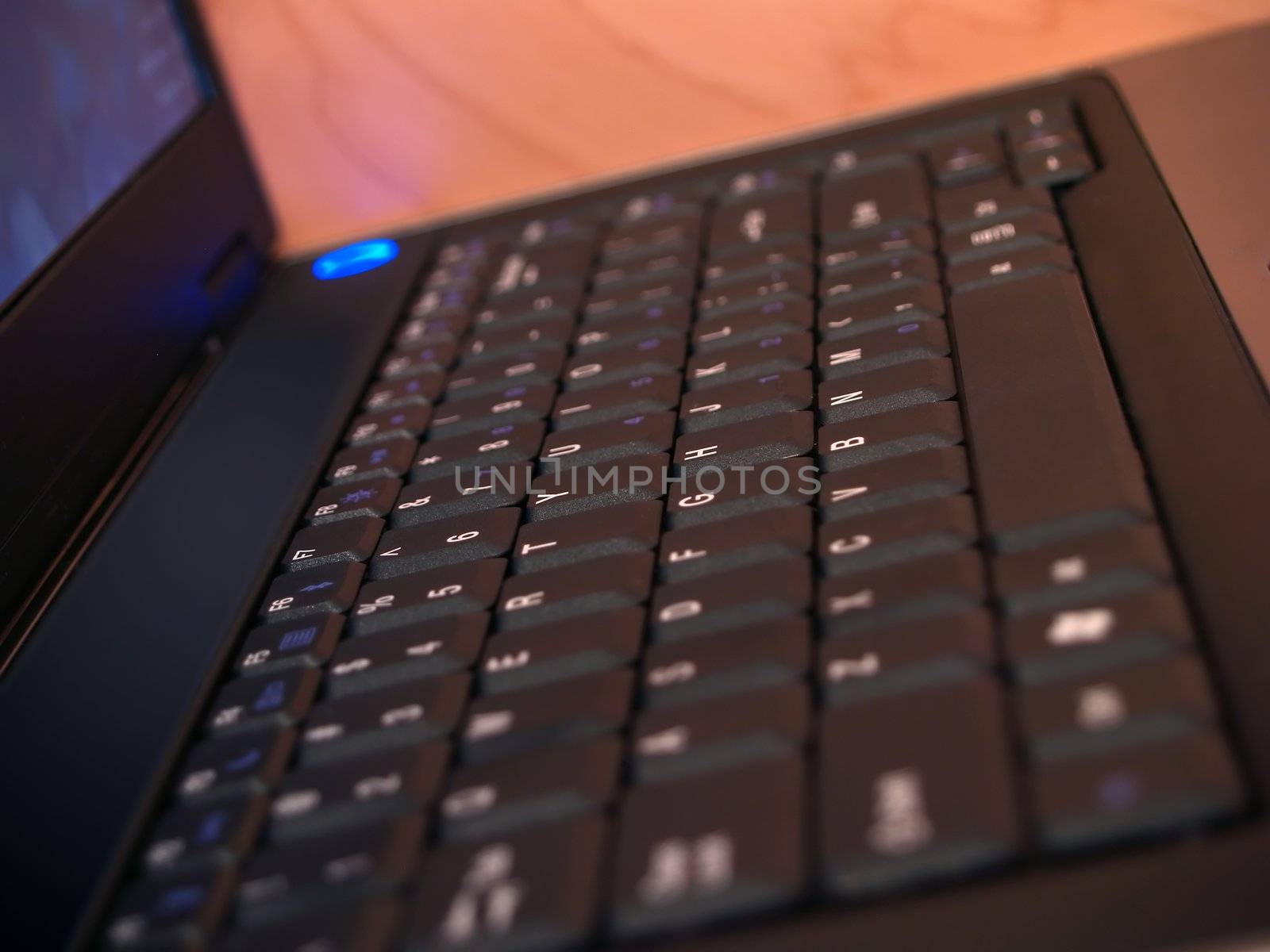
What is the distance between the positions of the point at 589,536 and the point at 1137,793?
0.75ft

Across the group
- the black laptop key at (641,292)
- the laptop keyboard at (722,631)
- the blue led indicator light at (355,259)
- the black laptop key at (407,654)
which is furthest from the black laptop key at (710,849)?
the blue led indicator light at (355,259)

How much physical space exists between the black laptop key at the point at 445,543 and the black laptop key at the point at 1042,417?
19 cm

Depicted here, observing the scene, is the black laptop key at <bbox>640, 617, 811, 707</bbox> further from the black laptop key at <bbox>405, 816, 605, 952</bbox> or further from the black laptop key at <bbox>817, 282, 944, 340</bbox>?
the black laptop key at <bbox>817, 282, 944, 340</bbox>

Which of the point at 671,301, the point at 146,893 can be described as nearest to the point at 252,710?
the point at 146,893

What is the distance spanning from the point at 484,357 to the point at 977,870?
40 centimetres

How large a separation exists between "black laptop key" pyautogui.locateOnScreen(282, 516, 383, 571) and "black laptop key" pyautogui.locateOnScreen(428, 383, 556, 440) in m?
0.07

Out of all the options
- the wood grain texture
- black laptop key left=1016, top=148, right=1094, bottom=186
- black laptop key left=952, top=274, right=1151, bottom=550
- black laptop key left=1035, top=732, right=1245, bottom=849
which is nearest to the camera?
black laptop key left=1035, top=732, right=1245, bottom=849

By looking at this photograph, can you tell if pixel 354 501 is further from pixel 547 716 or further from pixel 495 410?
pixel 547 716

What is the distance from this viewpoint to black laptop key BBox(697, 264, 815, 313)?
0.60 meters

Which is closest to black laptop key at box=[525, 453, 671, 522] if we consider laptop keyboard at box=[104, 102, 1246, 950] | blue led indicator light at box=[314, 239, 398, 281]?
laptop keyboard at box=[104, 102, 1246, 950]

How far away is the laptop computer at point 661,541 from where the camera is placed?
33cm

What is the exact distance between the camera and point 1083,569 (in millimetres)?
381

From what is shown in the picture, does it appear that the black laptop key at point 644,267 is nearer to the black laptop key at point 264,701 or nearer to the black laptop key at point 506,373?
the black laptop key at point 506,373

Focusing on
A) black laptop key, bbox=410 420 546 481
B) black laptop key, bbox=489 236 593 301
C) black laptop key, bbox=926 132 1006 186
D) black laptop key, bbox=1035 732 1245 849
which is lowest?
black laptop key, bbox=1035 732 1245 849
